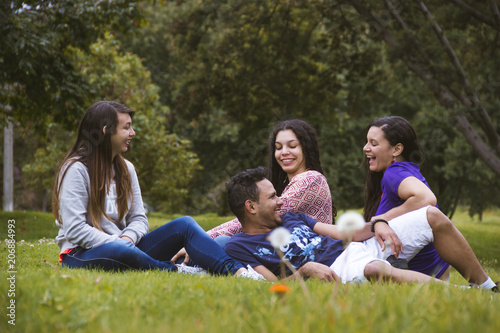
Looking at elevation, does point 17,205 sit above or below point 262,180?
below

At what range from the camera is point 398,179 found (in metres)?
4.23

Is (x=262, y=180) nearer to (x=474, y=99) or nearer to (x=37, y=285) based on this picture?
(x=37, y=285)

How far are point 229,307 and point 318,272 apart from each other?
1535 mm

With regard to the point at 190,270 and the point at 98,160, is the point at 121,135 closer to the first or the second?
the point at 98,160

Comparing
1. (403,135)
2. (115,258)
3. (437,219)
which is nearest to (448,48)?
(403,135)

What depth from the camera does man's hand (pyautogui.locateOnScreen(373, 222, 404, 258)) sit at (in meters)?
3.87

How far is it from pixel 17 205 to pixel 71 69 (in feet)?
93.4

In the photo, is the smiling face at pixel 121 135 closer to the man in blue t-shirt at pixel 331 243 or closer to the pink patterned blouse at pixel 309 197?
the man in blue t-shirt at pixel 331 243

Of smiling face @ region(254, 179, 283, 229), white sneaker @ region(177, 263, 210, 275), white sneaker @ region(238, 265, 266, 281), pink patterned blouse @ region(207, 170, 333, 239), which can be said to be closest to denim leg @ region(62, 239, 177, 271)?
white sneaker @ region(177, 263, 210, 275)

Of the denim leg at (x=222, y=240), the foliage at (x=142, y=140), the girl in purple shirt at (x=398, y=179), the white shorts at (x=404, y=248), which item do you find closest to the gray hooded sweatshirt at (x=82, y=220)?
the denim leg at (x=222, y=240)

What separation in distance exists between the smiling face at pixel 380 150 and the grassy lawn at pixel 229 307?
5.84 ft

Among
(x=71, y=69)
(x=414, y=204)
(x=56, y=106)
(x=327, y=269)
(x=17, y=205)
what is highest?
(x=71, y=69)

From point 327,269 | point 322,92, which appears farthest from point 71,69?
point 327,269

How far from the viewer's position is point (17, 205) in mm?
36688
